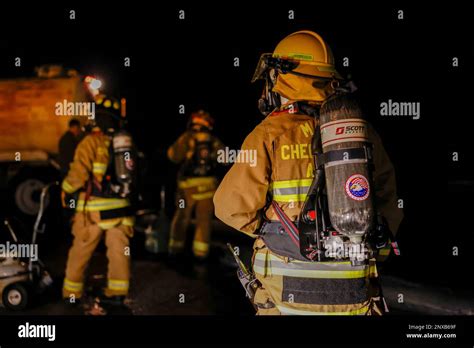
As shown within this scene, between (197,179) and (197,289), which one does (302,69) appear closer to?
(197,289)

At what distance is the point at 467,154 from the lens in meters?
15.4

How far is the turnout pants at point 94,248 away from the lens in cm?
479

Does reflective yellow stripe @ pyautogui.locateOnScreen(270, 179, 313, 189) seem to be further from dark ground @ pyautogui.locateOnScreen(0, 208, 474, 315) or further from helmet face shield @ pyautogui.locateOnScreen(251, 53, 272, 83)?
dark ground @ pyautogui.locateOnScreen(0, 208, 474, 315)

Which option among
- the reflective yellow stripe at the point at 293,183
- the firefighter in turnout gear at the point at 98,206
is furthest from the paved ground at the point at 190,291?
the reflective yellow stripe at the point at 293,183

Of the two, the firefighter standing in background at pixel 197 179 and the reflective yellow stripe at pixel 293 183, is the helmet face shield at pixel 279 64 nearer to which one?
the reflective yellow stripe at pixel 293 183

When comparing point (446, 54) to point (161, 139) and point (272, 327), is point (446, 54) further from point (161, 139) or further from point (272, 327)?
point (272, 327)

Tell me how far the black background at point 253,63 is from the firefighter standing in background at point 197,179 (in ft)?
13.2

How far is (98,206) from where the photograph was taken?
4.75m

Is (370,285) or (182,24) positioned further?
(182,24)

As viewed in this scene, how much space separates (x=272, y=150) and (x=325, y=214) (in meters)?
0.41

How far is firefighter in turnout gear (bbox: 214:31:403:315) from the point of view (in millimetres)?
2375

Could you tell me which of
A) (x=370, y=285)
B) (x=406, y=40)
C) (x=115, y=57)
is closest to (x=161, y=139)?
(x=115, y=57)

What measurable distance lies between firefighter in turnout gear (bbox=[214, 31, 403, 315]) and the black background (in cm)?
685

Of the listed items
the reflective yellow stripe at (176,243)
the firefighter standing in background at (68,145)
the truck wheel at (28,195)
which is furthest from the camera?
the truck wheel at (28,195)
